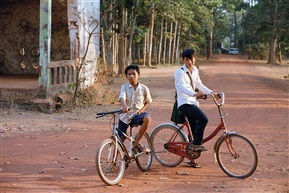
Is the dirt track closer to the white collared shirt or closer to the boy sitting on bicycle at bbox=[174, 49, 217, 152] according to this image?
the boy sitting on bicycle at bbox=[174, 49, 217, 152]

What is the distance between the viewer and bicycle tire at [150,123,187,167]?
7035 mm

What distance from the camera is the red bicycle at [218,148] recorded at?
21.5 feet

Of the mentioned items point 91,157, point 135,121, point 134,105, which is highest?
point 134,105

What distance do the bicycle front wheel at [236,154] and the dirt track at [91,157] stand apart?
130 mm

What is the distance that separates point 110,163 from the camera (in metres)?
6.17

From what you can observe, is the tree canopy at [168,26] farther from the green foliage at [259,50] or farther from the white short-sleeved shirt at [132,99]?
the white short-sleeved shirt at [132,99]

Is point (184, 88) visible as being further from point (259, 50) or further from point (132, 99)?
point (259, 50)

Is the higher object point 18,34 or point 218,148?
point 18,34

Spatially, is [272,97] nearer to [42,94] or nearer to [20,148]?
[42,94]

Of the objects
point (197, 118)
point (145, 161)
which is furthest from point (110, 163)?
point (197, 118)

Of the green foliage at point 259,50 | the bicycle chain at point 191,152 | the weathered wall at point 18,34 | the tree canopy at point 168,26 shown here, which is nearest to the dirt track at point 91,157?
the bicycle chain at point 191,152

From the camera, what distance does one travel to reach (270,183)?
6.36m

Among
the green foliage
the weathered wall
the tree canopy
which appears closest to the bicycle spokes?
the weathered wall

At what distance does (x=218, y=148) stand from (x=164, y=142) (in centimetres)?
87
